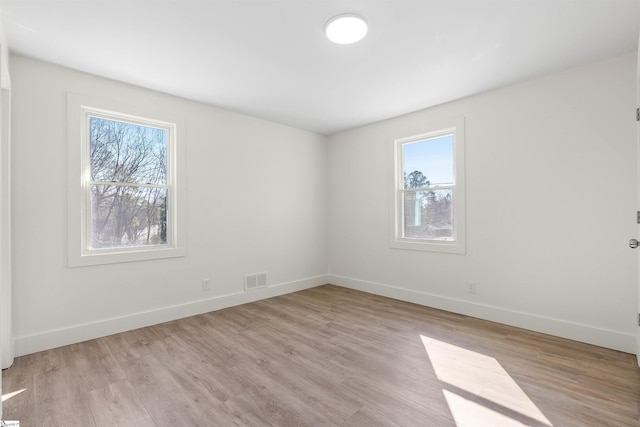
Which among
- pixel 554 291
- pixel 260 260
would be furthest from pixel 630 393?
pixel 260 260

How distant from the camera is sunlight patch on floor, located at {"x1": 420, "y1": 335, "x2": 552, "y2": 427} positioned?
1803 millimetres

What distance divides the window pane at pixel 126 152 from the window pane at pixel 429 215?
3251mm

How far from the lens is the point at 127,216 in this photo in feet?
10.9

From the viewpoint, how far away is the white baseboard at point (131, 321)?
267 centimetres

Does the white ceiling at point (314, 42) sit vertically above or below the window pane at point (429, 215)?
above

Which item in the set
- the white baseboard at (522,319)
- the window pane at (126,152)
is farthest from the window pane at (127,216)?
the white baseboard at (522,319)

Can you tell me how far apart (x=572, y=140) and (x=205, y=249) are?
4.17 meters

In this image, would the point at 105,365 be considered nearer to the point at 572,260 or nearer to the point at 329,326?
the point at 329,326

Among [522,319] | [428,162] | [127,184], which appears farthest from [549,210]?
[127,184]

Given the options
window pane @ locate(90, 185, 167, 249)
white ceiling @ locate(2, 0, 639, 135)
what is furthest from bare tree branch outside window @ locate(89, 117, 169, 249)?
white ceiling @ locate(2, 0, 639, 135)

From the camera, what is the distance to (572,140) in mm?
2893

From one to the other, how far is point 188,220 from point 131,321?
4.04ft

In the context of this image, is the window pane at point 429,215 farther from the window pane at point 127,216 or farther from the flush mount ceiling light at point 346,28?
the window pane at point 127,216

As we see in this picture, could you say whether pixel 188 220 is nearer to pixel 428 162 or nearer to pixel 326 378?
pixel 326 378
